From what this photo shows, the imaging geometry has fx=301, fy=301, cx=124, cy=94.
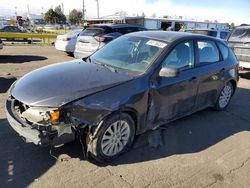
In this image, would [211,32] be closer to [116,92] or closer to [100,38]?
[100,38]

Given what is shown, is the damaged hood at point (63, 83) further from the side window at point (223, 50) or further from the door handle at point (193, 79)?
the side window at point (223, 50)

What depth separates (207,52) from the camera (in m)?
5.66

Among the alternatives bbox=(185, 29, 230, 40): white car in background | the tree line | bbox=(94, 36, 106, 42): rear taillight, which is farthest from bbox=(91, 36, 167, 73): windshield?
the tree line

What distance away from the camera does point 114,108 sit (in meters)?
3.79

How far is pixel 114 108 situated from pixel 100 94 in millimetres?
249

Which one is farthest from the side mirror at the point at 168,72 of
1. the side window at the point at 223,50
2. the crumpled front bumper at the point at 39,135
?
the side window at the point at 223,50

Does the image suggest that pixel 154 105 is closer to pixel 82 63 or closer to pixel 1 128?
pixel 82 63

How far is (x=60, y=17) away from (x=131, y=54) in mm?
73954

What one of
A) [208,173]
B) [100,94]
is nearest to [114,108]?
[100,94]

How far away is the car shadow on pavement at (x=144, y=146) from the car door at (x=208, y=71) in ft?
1.42

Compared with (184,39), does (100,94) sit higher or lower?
lower

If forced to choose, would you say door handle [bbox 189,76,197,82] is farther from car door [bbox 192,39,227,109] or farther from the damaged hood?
→ the damaged hood

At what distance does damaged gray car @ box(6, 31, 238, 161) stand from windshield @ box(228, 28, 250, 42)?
5616 millimetres

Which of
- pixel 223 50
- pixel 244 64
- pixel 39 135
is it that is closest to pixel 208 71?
pixel 223 50
